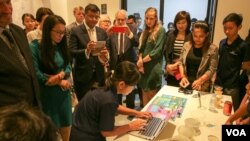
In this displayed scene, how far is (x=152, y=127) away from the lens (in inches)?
61.2

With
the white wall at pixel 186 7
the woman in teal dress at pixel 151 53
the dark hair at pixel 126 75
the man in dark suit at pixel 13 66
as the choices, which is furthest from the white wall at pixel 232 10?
the man in dark suit at pixel 13 66

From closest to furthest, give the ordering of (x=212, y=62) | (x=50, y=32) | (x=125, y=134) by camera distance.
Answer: (x=125, y=134), (x=50, y=32), (x=212, y=62)

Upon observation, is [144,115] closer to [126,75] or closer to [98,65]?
[126,75]

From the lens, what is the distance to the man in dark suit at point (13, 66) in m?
1.26

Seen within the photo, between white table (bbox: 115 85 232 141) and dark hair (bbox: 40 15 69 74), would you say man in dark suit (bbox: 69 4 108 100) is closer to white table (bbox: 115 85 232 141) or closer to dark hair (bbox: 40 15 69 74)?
dark hair (bbox: 40 15 69 74)

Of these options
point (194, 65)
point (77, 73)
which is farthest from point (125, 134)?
point (77, 73)

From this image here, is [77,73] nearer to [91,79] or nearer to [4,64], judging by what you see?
[91,79]

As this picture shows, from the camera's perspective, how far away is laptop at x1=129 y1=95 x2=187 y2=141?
4.92 feet

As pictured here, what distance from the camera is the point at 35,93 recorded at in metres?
1.49

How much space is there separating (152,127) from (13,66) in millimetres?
924

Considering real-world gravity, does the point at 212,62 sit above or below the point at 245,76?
above

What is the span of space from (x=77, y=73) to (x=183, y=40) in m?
1.27

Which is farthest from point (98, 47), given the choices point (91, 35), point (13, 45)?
point (13, 45)

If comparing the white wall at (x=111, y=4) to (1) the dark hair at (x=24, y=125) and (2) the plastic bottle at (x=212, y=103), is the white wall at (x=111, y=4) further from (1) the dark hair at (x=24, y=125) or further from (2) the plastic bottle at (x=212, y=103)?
(1) the dark hair at (x=24, y=125)
